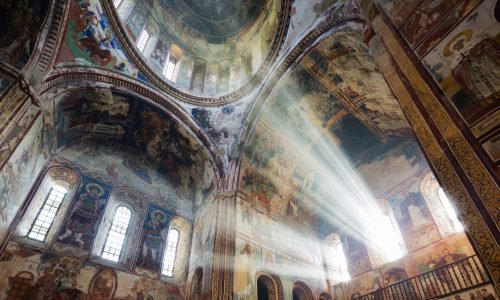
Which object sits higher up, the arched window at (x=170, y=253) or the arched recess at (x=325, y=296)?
the arched window at (x=170, y=253)

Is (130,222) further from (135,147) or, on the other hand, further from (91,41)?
(91,41)

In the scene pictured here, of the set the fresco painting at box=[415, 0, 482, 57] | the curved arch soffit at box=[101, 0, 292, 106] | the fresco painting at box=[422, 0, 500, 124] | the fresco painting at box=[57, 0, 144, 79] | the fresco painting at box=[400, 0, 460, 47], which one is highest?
the curved arch soffit at box=[101, 0, 292, 106]

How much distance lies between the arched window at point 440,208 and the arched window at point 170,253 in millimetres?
10626

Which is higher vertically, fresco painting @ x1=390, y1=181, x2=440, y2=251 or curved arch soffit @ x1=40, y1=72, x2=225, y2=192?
curved arch soffit @ x1=40, y1=72, x2=225, y2=192

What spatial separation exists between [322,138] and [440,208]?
5.10 m

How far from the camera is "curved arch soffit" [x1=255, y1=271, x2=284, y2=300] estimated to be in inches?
378

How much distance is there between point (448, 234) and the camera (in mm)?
8969

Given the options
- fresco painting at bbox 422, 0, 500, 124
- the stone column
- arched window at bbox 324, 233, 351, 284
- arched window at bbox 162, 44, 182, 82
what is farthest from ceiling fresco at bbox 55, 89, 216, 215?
fresco painting at bbox 422, 0, 500, 124

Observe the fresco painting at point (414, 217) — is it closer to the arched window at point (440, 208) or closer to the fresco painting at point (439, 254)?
the arched window at point (440, 208)

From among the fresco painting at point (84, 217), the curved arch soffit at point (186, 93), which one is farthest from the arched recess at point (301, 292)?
the curved arch soffit at point (186, 93)

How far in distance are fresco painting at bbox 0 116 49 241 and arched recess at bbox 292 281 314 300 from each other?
10.1 metres

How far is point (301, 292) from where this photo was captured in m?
10.8

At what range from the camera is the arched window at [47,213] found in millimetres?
9070

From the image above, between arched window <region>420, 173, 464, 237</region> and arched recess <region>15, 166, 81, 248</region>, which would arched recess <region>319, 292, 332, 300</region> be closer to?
arched window <region>420, 173, 464, 237</region>
